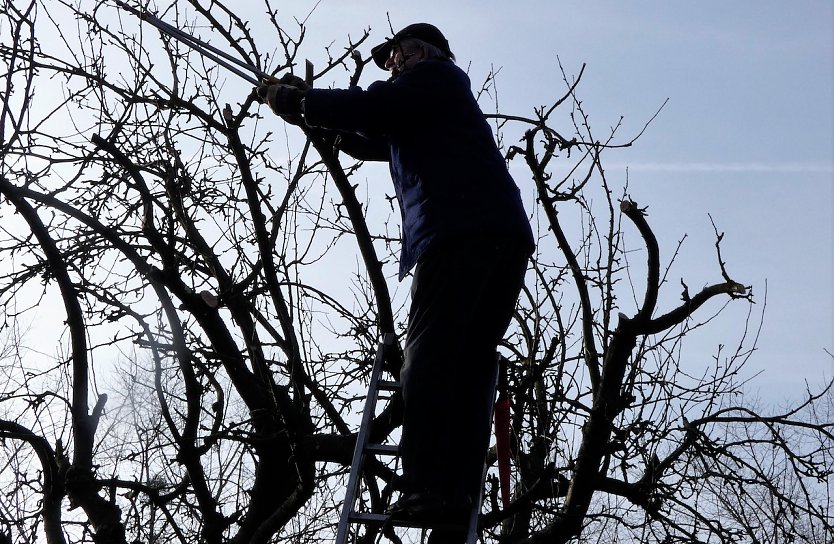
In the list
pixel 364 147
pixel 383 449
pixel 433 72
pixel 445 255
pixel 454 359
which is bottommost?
pixel 383 449

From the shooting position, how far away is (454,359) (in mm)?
3223

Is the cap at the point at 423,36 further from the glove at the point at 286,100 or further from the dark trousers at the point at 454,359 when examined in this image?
the dark trousers at the point at 454,359

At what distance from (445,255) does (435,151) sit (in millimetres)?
419

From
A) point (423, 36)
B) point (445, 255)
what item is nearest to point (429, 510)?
point (445, 255)

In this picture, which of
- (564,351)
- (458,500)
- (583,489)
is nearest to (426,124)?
(458,500)

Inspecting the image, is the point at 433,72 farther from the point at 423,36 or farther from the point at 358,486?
the point at 358,486

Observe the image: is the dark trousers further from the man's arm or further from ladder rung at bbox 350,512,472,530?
the man's arm

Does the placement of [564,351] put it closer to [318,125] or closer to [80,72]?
[318,125]

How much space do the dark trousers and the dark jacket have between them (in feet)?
0.25

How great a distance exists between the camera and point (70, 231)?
5.23 meters

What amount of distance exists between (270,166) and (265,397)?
1.25 m

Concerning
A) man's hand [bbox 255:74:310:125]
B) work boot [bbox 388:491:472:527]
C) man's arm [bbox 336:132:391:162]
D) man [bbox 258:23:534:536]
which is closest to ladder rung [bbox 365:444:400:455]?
man [bbox 258:23:534:536]

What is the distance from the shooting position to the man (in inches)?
124

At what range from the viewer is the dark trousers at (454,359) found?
3129 mm
